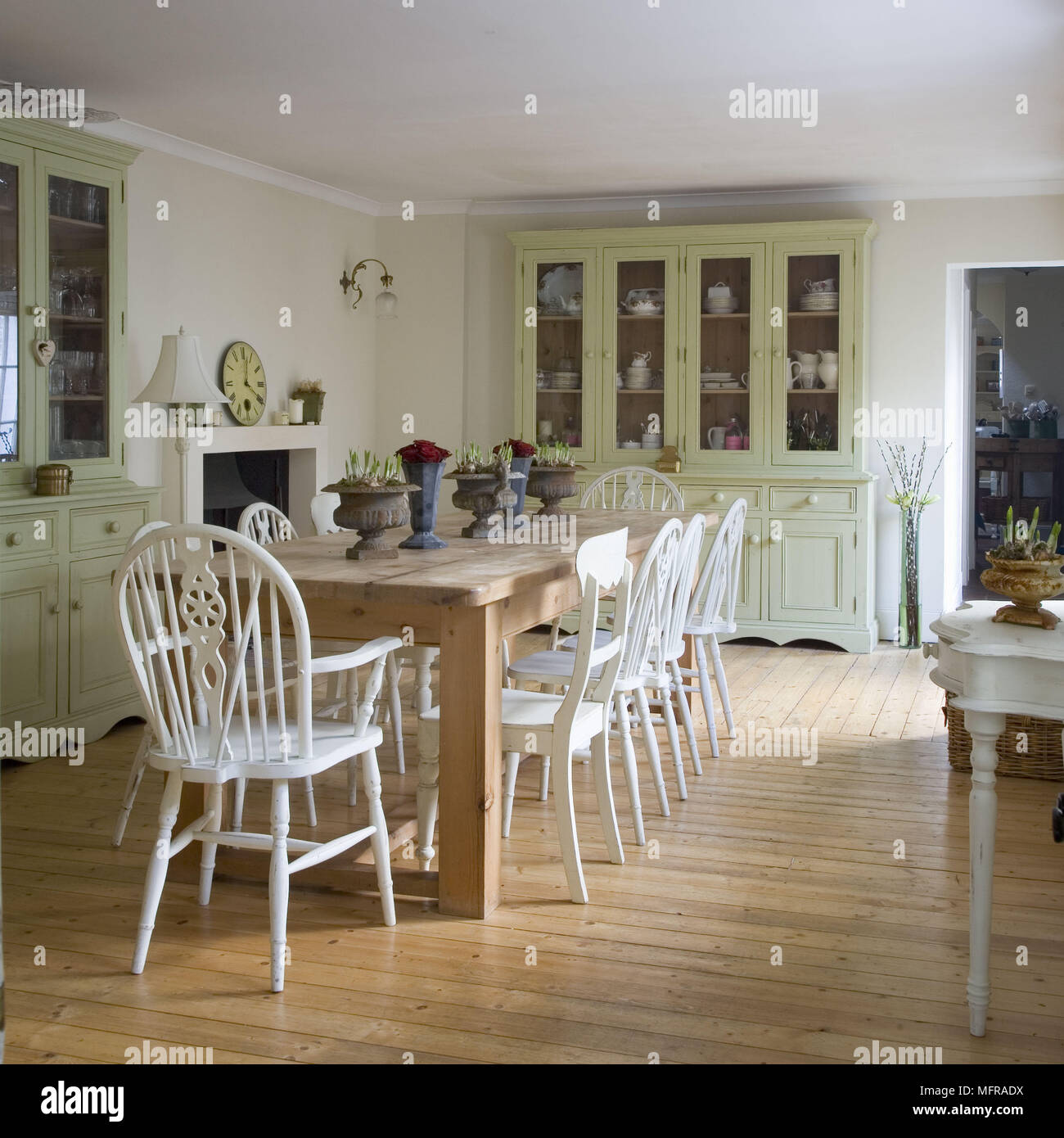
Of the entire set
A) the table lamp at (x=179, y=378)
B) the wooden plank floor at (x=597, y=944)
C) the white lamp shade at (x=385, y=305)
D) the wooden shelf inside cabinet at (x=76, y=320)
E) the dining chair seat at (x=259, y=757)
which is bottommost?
the wooden plank floor at (x=597, y=944)

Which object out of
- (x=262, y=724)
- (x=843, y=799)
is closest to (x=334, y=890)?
(x=262, y=724)

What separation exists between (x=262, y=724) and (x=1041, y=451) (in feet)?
27.3

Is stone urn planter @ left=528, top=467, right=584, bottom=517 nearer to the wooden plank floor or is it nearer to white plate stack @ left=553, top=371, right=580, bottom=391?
the wooden plank floor

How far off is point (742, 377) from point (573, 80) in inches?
101

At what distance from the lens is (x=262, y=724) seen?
2.65 m

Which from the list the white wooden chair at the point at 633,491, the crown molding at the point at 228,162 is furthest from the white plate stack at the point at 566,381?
the crown molding at the point at 228,162

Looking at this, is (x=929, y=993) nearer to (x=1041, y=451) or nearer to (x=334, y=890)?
(x=334, y=890)

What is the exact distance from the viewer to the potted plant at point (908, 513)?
22.0 ft

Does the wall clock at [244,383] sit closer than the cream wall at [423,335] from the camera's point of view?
Yes

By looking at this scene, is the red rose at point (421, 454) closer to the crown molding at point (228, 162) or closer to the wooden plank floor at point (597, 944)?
the wooden plank floor at point (597, 944)

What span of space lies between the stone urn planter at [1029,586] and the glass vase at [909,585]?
4.16 metres

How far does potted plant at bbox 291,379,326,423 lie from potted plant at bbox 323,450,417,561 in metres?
3.32

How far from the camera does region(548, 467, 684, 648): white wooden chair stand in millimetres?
5594
